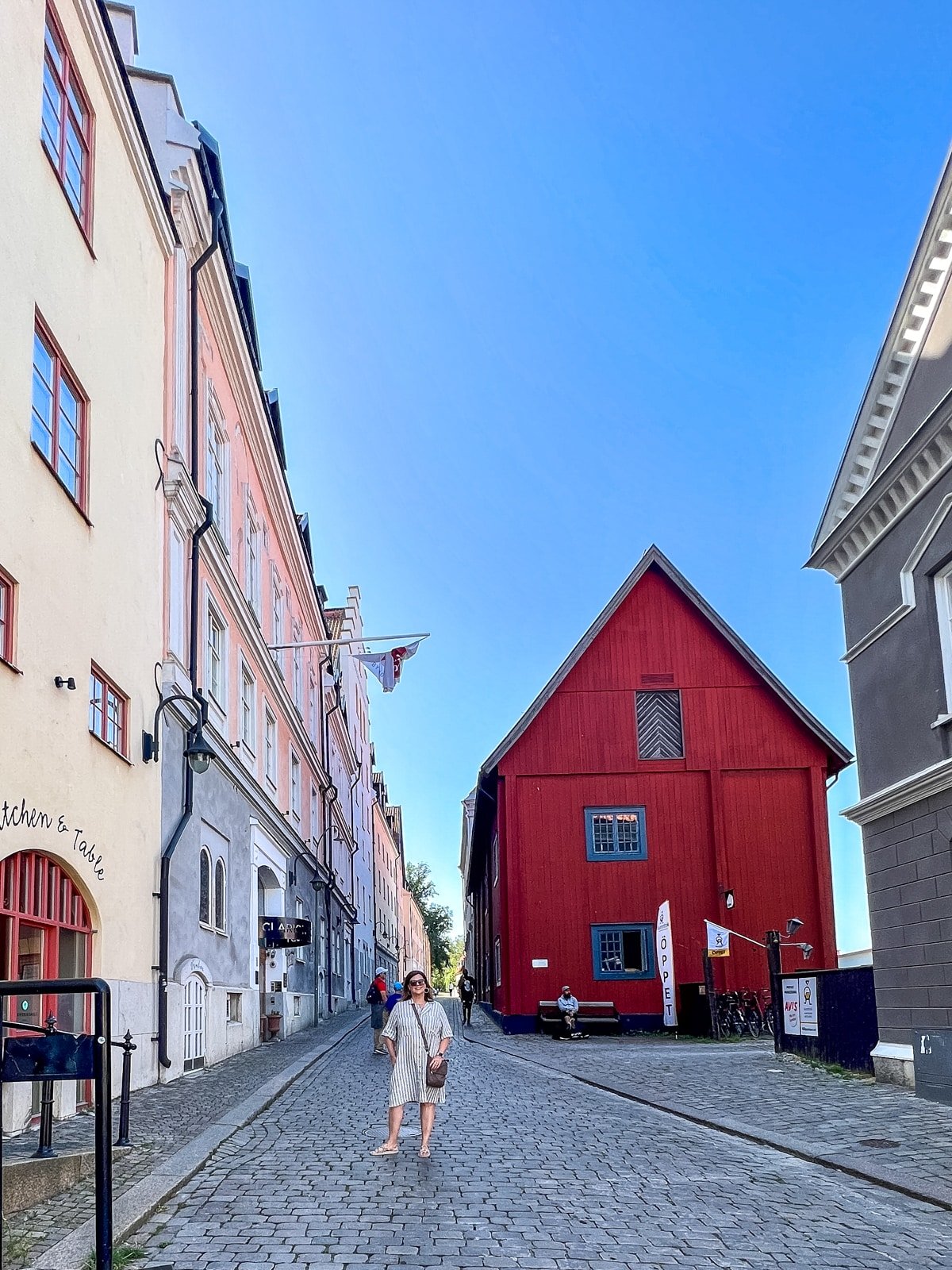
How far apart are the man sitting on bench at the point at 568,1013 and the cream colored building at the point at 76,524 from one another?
50.0 feet

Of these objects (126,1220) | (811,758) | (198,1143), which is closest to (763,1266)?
(126,1220)

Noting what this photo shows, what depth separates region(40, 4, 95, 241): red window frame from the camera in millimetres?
12992

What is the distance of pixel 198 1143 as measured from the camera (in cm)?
1049

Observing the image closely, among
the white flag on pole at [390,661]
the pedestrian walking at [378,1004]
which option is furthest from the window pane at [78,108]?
the pedestrian walking at [378,1004]

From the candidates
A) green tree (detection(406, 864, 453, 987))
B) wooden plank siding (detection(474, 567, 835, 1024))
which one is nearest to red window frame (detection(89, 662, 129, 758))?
wooden plank siding (detection(474, 567, 835, 1024))

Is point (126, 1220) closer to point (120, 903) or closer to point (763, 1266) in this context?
point (763, 1266)

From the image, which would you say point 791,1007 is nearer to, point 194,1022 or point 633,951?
point 194,1022

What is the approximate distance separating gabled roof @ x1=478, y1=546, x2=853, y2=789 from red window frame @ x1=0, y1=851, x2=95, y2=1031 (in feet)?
67.4

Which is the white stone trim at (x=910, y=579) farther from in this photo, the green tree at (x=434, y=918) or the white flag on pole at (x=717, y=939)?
the green tree at (x=434, y=918)

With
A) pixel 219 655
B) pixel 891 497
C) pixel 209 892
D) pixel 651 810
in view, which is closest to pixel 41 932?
pixel 209 892

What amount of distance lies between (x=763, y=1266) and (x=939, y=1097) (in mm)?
8154

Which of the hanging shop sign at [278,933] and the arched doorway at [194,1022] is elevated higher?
the hanging shop sign at [278,933]

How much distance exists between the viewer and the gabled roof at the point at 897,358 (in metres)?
15.6

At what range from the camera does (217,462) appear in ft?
74.9
